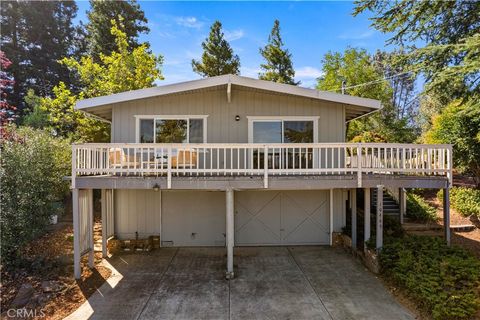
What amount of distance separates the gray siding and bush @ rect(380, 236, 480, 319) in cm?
369

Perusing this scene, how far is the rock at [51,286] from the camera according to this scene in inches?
249

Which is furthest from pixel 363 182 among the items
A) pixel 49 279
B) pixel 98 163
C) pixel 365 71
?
pixel 365 71

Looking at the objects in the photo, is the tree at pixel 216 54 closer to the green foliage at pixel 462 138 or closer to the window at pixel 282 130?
the green foliage at pixel 462 138

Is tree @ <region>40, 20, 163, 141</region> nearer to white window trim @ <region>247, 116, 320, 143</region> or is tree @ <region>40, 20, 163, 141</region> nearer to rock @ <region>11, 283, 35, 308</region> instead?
rock @ <region>11, 283, 35, 308</region>

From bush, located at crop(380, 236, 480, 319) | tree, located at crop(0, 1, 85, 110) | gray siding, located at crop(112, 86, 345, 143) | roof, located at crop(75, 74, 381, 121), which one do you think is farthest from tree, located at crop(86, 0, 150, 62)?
bush, located at crop(380, 236, 480, 319)

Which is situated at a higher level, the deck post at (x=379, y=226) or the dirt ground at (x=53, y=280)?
the deck post at (x=379, y=226)

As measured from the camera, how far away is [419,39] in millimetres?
9711

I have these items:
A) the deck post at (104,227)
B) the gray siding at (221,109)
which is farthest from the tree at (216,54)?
the deck post at (104,227)

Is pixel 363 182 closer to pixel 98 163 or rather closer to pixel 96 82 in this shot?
pixel 98 163

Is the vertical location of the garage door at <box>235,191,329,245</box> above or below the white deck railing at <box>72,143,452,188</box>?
below

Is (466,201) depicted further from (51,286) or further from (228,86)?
(51,286)

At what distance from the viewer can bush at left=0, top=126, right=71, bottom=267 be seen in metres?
7.41

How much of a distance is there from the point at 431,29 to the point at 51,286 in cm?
1350

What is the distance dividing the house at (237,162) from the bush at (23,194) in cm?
175
